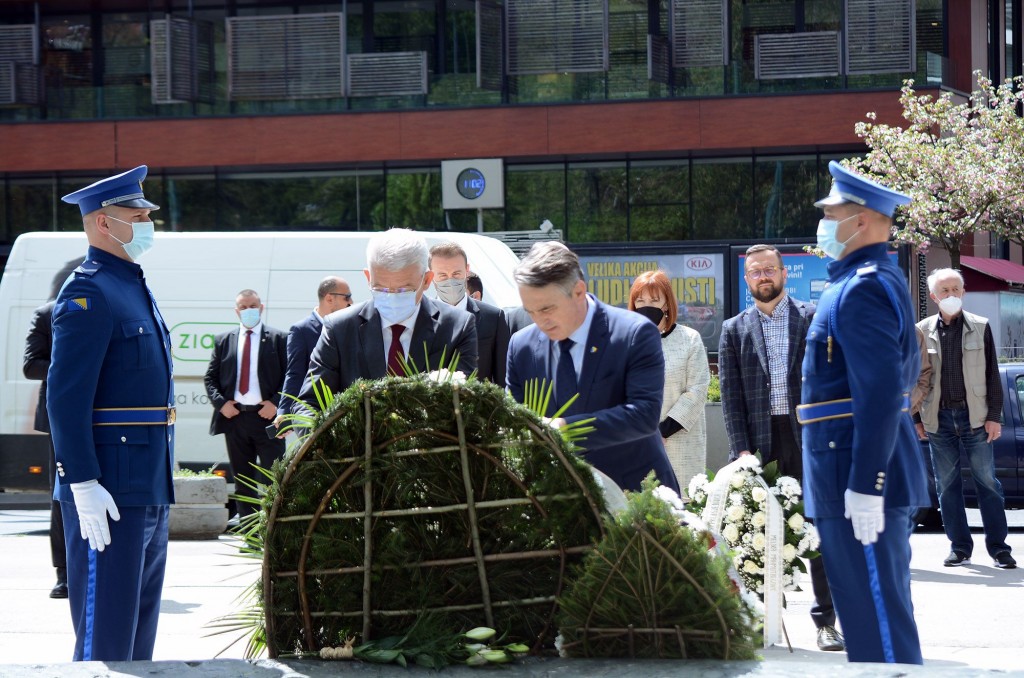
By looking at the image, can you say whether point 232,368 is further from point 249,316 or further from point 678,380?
point 678,380

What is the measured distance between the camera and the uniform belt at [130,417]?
484 centimetres

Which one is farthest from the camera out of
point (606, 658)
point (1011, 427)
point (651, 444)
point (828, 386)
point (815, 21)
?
point (815, 21)

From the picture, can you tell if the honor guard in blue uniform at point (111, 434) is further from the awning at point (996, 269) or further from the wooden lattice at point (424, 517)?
the awning at point (996, 269)

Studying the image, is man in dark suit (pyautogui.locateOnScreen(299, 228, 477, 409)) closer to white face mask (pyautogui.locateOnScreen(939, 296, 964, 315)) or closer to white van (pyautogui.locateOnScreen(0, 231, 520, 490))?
white face mask (pyautogui.locateOnScreen(939, 296, 964, 315))

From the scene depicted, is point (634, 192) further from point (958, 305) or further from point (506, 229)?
point (958, 305)

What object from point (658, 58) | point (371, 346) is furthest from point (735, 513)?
point (658, 58)

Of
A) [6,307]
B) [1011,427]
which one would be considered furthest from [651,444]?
[6,307]

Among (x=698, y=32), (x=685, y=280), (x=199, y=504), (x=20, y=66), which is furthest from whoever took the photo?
(x=20, y=66)

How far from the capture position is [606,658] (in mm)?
3088

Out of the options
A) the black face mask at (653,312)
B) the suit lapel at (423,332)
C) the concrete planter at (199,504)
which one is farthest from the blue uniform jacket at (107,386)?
the concrete planter at (199,504)

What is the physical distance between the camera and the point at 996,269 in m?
32.2

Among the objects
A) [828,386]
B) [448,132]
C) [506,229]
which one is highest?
[448,132]

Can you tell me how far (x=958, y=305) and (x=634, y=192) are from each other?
20.0m

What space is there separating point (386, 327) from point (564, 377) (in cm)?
91
